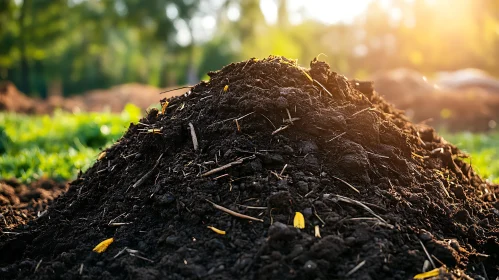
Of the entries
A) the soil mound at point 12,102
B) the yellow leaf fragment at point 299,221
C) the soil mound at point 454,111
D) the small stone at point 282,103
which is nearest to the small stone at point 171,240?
Answer: the yellow leaf fragment at point 299,221

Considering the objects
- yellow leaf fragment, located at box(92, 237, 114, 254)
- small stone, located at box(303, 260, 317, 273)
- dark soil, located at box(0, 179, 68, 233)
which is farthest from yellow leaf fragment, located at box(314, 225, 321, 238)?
dark soil, located at box(0, 179, 68, 233)

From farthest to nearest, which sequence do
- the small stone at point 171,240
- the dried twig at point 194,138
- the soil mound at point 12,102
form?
the soil mound at point 12,102 → the dried twig at point 194,138 → the small stone at point 171,240

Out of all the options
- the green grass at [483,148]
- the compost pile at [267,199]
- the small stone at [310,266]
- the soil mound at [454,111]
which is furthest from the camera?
the soil mound at [454,111]

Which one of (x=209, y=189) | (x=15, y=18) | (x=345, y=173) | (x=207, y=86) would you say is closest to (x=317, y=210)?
(x=345, y=173)

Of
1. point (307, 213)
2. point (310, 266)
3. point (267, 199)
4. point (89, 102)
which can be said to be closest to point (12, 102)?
point (89, 102)

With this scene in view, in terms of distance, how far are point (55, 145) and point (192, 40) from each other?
24662mm

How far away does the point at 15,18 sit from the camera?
26312 millimetres

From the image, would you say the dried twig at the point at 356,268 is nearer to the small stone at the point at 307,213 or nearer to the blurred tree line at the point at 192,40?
the small stone at the point at 307,213

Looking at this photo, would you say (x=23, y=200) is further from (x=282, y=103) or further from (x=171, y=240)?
(x=282, y=103)

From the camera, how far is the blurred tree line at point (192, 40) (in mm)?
26000

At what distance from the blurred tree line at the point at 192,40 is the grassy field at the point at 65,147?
527 inches

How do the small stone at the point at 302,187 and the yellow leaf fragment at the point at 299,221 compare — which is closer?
the yellow leaf fragment at the point at 299,221

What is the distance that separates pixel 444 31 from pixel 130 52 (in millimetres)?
26728

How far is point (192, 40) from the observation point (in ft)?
105
